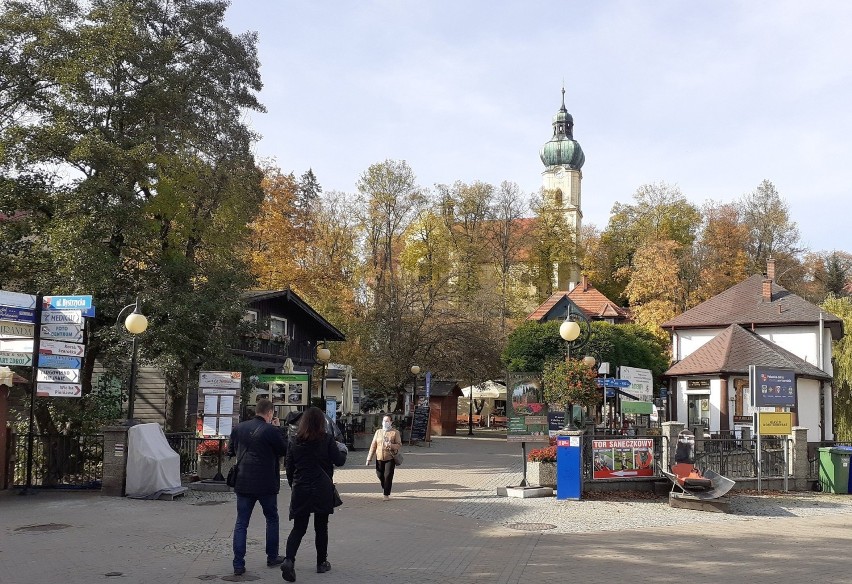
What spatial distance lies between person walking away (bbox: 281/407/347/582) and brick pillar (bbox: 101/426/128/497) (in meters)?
7.41

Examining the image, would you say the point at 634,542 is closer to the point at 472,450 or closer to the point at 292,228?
the point at 472,450

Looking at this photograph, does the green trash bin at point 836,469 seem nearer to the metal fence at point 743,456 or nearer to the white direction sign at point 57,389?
the metal fence at point 743,456

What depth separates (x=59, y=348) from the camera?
14695 mm

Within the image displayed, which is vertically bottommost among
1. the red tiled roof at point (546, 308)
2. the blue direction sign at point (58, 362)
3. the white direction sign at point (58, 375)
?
the white direction sign at point (58, 375)

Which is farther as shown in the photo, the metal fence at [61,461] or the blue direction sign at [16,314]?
the metal fence at [61,461]

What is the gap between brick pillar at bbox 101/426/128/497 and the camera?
14.8 meters

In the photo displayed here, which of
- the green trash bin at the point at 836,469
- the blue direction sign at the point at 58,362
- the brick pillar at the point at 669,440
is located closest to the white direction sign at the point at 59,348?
the blue direction sign at the point at 58,362

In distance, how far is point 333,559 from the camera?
957cm

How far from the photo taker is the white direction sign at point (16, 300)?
46.6 ft

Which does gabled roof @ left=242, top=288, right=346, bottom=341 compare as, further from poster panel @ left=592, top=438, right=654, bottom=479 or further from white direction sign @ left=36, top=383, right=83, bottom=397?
poster panel @ left=592, top=438, right=654, bottom=479

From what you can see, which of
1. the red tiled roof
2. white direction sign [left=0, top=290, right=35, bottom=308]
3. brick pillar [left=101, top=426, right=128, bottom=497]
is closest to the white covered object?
brick pillar [left=101, top=426, right=128, bottom=497]

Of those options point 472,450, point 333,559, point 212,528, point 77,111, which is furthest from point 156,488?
point 472,450

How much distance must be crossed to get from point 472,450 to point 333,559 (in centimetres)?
2098

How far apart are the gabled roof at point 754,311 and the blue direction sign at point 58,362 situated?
29.0 meters
